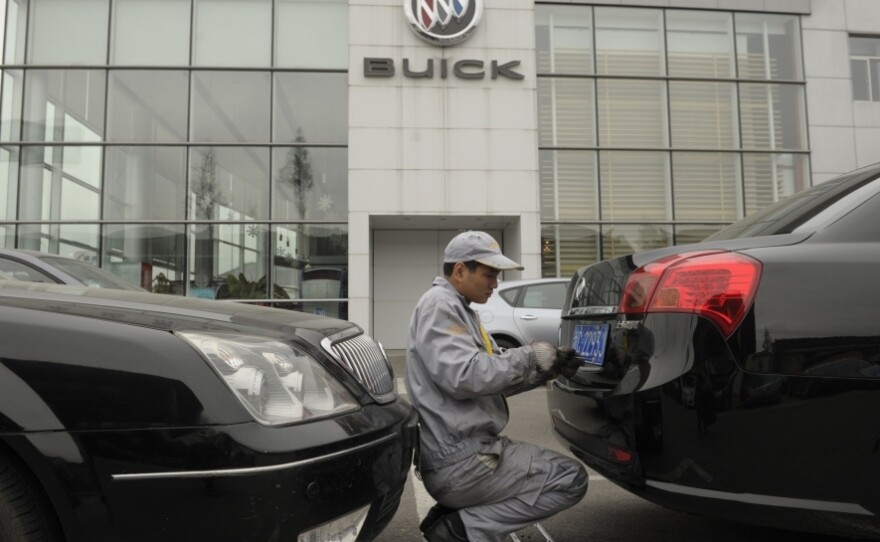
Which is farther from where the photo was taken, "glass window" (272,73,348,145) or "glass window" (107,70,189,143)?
"glass window" (272,73,348,145)

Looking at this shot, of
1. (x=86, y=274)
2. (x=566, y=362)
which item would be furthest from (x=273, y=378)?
(x=86, y=274)

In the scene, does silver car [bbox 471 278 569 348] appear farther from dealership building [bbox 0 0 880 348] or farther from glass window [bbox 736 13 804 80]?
glass window [bbox 736 13 804 80]

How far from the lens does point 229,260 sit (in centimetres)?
1324

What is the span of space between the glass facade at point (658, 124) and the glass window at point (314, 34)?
4311mm

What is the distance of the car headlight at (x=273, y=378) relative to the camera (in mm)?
1729

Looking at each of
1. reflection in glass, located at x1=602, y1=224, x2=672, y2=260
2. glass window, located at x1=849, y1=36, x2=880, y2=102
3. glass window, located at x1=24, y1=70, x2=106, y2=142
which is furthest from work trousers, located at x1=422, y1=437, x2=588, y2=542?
glass window, located at x1=849, y1=36, x2=880, y2=102

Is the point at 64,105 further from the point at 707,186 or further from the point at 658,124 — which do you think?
the point at 707,186

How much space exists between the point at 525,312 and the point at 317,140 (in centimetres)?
727

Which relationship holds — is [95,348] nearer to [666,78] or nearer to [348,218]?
[348,218]

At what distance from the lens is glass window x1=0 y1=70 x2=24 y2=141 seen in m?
13.2

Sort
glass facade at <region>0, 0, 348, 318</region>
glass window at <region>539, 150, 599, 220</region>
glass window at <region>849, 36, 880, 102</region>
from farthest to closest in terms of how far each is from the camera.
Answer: glass window at <region>849, 36, 880, 102</region> < glass window at <region>539, 150, 599, 220</region> < glass facade at <region>0, 0, 348, 318</region>

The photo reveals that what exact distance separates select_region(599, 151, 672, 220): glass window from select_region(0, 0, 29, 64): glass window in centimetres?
1251

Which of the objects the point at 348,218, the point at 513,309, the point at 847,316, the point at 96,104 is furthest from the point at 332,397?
the point at 96,104

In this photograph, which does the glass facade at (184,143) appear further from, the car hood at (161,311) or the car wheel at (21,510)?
the car wheel at (21,510)
